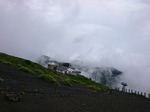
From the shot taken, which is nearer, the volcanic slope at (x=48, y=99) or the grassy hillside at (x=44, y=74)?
the volcanic slope at (x=48, y=99)

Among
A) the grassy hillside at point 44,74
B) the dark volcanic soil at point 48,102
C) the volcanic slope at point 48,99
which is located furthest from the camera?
the grassy hillside at point 44,74

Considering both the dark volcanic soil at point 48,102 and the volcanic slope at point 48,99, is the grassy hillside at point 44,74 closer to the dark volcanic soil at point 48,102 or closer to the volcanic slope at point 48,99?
the volcanic slope at point 48,99

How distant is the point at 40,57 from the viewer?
6914 inches

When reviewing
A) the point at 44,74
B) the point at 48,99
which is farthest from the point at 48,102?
the point at 44,74

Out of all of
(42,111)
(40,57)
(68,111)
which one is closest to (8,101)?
(42,111)

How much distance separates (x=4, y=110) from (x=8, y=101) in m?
1.35

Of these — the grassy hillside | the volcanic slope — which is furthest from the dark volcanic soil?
the grassy hillside

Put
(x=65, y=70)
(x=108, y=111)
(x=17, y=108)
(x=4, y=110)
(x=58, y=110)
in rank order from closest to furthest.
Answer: (x=4, y=110), (x=17, y=108), (x=58, y=110), (x=108, y=111), (x=65, y=70)

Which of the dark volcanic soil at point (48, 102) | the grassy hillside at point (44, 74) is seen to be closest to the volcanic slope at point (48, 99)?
the dark volcanic soil at point (48, 102)

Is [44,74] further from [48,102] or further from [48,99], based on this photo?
[48,102]

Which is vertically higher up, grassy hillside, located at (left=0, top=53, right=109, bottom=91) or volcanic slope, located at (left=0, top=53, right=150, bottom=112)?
grassy hillside, located at (left=0, top=53, right=109, bottom=91)

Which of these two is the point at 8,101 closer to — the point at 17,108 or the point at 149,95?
the point at 17,108

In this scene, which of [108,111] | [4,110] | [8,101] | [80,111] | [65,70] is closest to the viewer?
[4,110]

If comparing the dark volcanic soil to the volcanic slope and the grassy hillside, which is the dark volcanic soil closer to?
the volcanic slope
